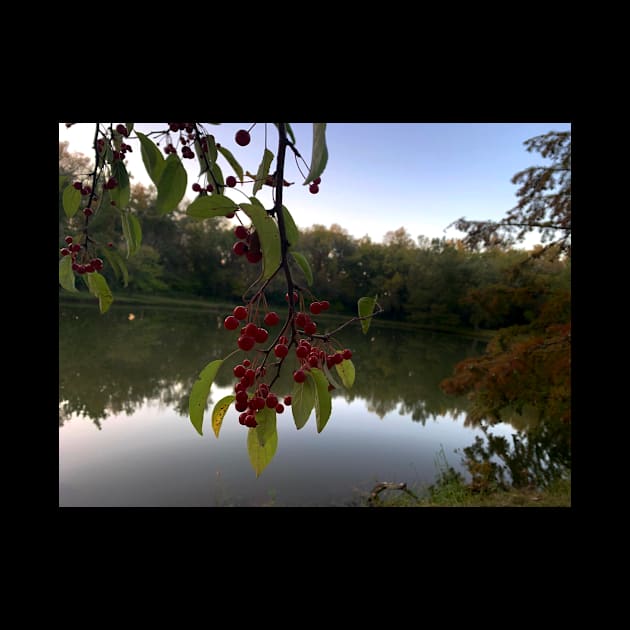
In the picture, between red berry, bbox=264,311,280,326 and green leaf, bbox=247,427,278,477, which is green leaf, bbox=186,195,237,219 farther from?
green leaf, bbox=247,427,278,477

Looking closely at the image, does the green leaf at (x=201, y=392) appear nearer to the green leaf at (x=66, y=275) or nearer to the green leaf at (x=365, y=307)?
the green leaf at (x=365, y=307)

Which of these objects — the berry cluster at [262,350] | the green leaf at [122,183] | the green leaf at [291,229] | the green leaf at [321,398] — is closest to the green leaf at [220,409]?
the berry cluster at [262,350]

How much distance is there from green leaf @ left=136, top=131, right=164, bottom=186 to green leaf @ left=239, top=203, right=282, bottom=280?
0.61ft

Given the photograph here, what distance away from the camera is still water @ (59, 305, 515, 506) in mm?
3178

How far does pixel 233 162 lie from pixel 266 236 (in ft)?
1.08

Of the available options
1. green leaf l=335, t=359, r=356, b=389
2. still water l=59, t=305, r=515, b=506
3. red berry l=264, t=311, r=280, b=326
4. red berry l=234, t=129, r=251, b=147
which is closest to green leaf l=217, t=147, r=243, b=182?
red berry l=234, t=129, r=251, b=147

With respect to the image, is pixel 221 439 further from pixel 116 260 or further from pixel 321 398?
pixel 321 398

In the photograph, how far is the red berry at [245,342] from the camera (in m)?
0.49

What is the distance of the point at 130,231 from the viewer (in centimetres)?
60
